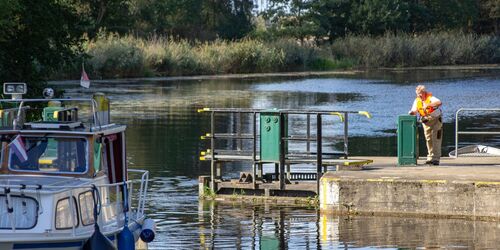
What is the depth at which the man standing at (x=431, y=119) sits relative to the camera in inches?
955

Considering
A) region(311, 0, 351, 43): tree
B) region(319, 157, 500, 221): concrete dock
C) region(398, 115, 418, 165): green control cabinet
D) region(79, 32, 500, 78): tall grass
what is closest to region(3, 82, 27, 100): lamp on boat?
region(319, 157, 500, 221): concrete dock

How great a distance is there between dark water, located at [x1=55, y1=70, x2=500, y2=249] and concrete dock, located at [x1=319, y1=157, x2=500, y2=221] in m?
0.25

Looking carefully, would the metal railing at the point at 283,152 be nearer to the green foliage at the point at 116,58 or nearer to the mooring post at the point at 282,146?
the mooring post at the point at 282,146

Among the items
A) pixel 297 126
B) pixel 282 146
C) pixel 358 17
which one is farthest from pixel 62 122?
pixel 358 17

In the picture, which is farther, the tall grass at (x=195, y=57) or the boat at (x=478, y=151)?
the tall grass at (x=195, y=57)

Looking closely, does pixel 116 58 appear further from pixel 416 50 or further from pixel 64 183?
pixel 64 183

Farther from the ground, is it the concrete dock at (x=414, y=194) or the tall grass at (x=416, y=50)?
the tall grass at (x=416, y=50)

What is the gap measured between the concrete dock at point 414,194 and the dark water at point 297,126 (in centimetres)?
25

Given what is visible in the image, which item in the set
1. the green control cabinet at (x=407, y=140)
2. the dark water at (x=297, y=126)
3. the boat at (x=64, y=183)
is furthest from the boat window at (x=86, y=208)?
the green control cabinet at (x=407, y=140)

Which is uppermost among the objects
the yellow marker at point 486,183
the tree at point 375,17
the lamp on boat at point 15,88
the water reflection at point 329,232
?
the tree at point 375,17

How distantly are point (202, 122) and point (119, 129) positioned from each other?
2597 centimetres

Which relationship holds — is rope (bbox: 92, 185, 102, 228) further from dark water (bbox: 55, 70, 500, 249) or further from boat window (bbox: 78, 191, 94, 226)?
dark water (bbox: 55, 70, 500, 249)

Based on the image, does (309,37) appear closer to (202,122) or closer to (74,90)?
(74,90)

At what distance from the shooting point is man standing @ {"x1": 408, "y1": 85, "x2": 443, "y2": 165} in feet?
79.6
